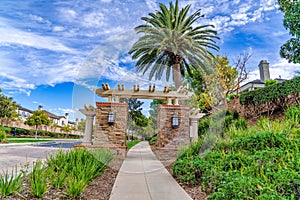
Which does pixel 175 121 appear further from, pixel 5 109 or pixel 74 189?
pixel 5 109

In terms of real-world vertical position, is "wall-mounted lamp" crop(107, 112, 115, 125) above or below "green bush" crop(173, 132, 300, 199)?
above

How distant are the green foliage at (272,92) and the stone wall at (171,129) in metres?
3.93

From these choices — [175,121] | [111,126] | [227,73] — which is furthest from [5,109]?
[227,73]

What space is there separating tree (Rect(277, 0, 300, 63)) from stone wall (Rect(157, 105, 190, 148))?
546cm

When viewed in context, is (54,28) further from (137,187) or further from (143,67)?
(137,187)

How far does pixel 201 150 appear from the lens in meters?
5.06

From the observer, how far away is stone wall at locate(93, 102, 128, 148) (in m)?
6.89

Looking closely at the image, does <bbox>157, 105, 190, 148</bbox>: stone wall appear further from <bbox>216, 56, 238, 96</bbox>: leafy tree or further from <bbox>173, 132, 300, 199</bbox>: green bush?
<bbox>216, 56, 238, 96</bbox>: leafy tree

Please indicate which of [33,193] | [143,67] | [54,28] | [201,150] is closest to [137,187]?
[33,193]

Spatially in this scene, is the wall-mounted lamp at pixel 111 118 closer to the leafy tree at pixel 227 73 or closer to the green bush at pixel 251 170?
the green bush at pixel 251 170

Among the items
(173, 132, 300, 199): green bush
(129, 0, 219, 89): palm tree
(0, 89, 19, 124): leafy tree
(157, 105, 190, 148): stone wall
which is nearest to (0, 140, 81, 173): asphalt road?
(173, 132, 300, 199): green bush

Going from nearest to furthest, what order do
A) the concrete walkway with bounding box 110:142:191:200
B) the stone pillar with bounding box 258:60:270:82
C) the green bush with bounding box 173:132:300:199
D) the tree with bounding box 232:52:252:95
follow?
the green bush with bounding box 173:132:300:199 < the concrete walkway with bounding box 110:142:191:200 < the tree with bounding box 232:52:252:95 < the stone pillar with bounding box 258:60:270:82

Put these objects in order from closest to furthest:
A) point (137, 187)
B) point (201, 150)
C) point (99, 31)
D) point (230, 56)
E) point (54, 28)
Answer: point (137, 187) < point (201, 150) < point (99, 31) < point (54, 28) < point (230, 56)

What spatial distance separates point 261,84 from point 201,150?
18.9 meters
